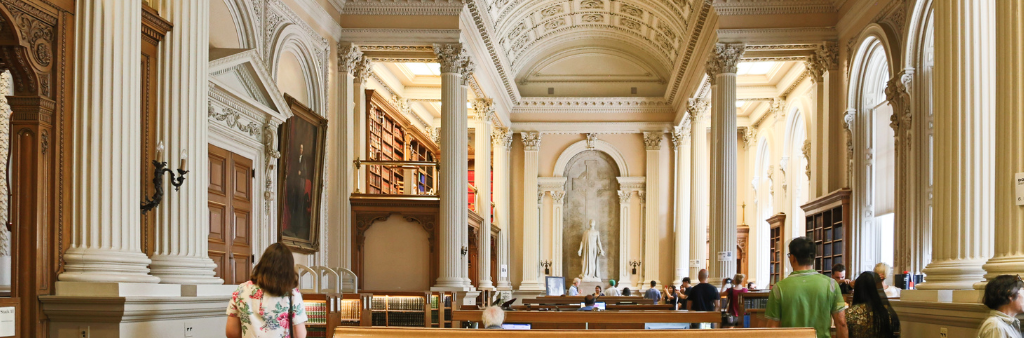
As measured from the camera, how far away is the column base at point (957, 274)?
582 centimetres

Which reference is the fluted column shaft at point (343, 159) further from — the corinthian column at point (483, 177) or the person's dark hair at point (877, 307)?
the person's dark hair at point (877, 307)

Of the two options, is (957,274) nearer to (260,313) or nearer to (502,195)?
(260,313)

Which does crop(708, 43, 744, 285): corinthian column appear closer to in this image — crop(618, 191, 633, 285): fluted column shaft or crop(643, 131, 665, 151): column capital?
crop(643, 131, 665, 151): column capital

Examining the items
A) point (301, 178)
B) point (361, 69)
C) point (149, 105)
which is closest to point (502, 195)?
point (361, 69)

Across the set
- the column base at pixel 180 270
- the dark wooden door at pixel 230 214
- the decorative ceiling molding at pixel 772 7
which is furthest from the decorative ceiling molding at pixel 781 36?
the column base at pixel 180 270

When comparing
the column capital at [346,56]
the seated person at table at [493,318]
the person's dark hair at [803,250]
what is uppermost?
the column capital at [346,56]

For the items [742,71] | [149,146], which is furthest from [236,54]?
[742,71]

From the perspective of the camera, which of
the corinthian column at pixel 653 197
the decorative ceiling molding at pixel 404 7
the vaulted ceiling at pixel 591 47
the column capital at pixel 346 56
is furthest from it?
the corinthian column at pixel 653 197

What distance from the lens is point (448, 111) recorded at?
52.3ft

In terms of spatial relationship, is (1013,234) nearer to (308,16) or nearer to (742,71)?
(308,16)

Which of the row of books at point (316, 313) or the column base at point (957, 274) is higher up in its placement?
the column base at point (957, 274)

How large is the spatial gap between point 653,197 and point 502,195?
5130 millimetres

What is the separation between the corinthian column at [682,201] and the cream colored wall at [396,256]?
10827 mm

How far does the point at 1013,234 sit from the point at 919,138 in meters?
7.31
